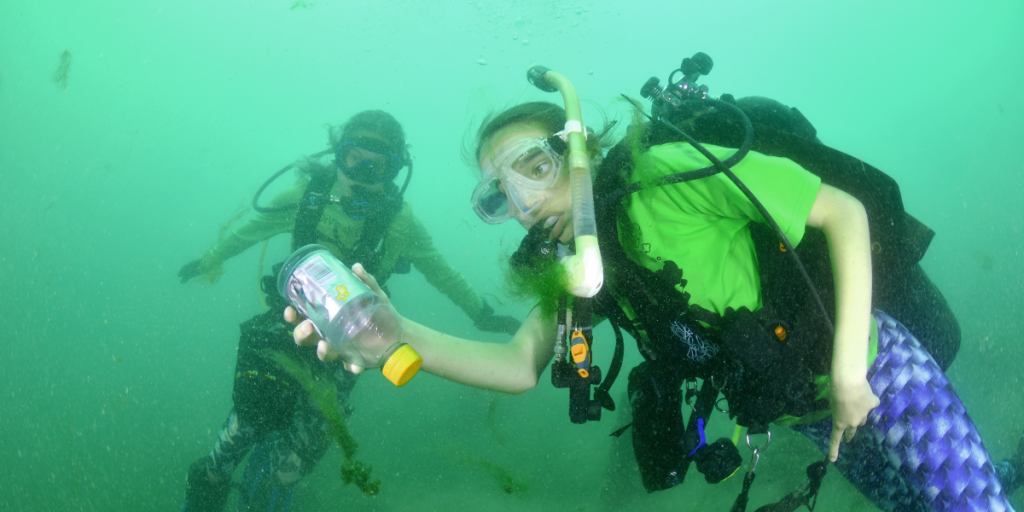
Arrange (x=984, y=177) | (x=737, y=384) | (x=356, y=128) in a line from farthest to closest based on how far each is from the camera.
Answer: (x=984, y=177) → (x=356, y=128) → (x=737, y=384)

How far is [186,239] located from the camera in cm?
5547

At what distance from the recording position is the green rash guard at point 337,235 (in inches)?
166

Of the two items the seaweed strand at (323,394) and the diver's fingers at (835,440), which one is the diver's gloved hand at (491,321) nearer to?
the seaweed strand at (323,394)

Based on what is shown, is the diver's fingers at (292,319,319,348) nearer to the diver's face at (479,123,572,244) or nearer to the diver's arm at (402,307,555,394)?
the diver's arm at (402,307,555,394)

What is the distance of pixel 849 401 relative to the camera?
5.01ft

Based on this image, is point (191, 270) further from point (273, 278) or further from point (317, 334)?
point (317, 334)

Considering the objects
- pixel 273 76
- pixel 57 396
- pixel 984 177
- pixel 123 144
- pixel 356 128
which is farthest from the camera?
pixel 123 144

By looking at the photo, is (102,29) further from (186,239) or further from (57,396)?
(57,396)

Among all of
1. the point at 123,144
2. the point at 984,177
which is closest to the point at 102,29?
the point at 123,144

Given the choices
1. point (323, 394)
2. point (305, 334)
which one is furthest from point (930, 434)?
point (323, 394)

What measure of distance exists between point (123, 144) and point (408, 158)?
82832 mm

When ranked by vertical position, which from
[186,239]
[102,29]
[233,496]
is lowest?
[186,239]

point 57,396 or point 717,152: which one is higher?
point 717,152

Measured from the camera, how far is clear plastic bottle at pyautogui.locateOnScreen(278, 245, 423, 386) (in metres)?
1.48
